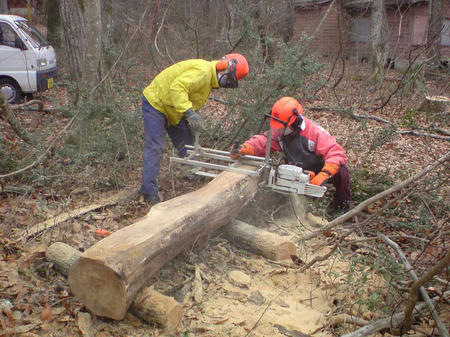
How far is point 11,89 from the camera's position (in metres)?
9.26

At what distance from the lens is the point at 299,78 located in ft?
18.1

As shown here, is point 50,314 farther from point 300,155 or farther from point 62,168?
point 300,155

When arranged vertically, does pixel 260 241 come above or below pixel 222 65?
below

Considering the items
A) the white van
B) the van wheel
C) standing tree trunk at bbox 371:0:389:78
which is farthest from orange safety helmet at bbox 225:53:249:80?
standing tree trunk at bbox 371:0:389:78

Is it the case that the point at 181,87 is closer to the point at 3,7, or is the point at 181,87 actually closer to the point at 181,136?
the point at 181,136

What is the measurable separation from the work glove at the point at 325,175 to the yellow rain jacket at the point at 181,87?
1.59 metres

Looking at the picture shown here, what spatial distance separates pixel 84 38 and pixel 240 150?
363cm

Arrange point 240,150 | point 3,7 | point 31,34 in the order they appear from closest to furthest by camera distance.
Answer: point 240,150
point 31,34
point 3,7

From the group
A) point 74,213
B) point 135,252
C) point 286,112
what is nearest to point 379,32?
point 286,112

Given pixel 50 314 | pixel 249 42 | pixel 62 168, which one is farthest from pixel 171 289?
pixel 249 42

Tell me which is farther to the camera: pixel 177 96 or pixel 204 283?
pixel 177 96

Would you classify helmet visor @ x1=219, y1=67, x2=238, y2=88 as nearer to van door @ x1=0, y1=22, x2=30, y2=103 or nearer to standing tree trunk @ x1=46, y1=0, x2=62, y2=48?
van door @ x1=0, y1=22, x2=30, y2=103

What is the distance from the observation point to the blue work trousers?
470 centimetres

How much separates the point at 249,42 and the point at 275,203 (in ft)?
11.0
